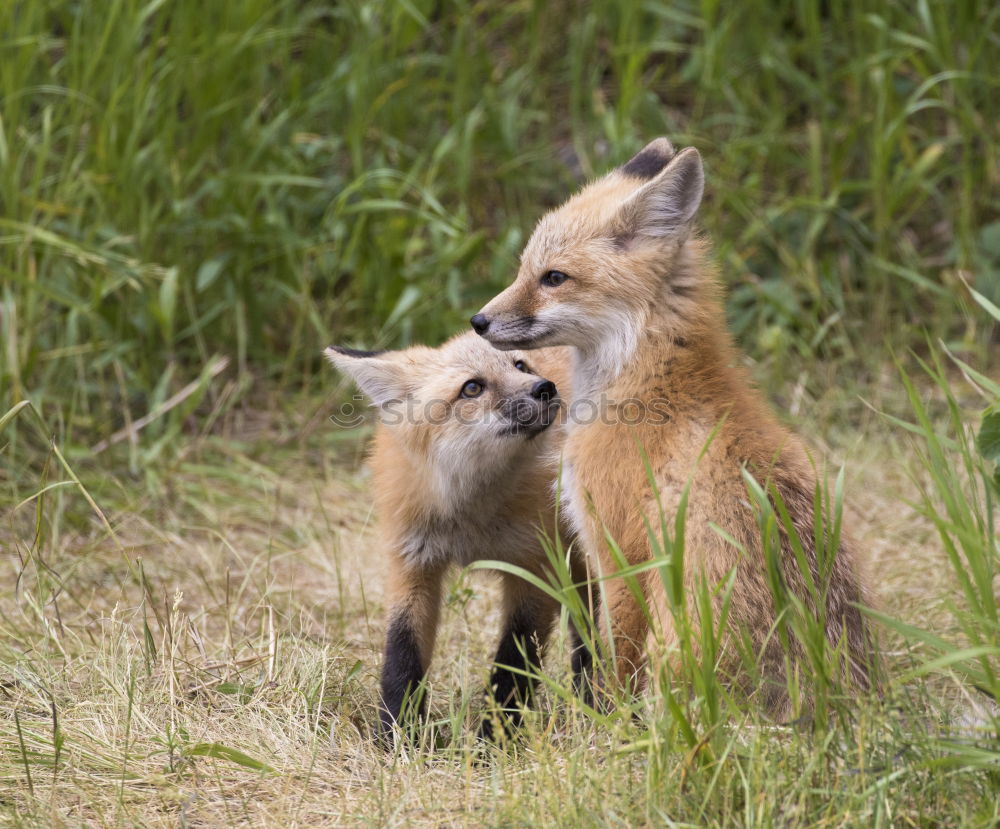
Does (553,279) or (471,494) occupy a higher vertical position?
(553,279)

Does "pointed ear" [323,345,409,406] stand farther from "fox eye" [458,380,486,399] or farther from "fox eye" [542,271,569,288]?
"fox eye" [542,271,569,288]

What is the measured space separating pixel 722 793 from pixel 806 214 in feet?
16.3

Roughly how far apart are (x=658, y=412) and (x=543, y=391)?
24.6 inches


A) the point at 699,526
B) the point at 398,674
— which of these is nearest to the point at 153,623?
the point at 398,674

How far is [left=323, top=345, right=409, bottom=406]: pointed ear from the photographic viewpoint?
408cm

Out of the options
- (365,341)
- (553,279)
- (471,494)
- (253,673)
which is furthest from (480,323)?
(365,341)

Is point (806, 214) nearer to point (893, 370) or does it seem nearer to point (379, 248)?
point (893, 370)

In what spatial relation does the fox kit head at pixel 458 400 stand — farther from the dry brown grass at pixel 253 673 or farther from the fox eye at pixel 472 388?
the dry brown grass at pixel 253 673

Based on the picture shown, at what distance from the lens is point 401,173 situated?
19.8ft

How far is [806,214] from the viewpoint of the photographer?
680cm

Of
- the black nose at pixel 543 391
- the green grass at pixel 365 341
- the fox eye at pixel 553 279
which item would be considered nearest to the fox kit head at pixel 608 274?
the fox eye at pixel 553 279

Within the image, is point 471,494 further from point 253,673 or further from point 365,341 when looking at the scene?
point 365,341

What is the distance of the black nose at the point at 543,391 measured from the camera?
3772mm

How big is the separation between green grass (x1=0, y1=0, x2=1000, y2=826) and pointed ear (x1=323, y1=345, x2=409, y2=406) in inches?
30.5
